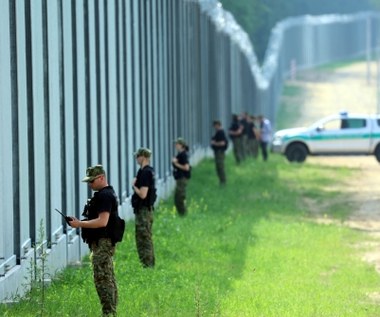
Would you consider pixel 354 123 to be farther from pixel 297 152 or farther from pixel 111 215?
pixel 111 215

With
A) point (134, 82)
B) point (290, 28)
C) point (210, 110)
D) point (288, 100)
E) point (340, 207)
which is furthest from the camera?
point (290, 28)

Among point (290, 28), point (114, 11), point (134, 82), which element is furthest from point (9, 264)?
point (290, 28)

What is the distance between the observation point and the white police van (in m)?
50.0

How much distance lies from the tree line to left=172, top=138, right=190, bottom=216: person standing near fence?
226 ft

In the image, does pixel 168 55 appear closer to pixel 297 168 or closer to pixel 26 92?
pixel 297 168

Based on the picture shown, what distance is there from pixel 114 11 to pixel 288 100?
72.5 m

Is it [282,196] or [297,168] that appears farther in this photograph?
[297,168]

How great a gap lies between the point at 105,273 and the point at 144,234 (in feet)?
17.0

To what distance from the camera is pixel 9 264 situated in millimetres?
17156

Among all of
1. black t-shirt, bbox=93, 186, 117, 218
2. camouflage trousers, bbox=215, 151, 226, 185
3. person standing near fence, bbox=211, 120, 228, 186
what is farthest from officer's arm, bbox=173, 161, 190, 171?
black t-shirt, bbox=93, 186, 117, 218

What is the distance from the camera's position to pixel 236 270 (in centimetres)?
2155

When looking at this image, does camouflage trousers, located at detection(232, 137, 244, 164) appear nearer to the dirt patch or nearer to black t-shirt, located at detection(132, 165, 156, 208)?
the dirt patch

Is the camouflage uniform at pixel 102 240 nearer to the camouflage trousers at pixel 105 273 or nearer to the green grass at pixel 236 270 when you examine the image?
the camouflage trousers at pixel 105 273

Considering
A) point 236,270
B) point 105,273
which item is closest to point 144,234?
point 236,270
